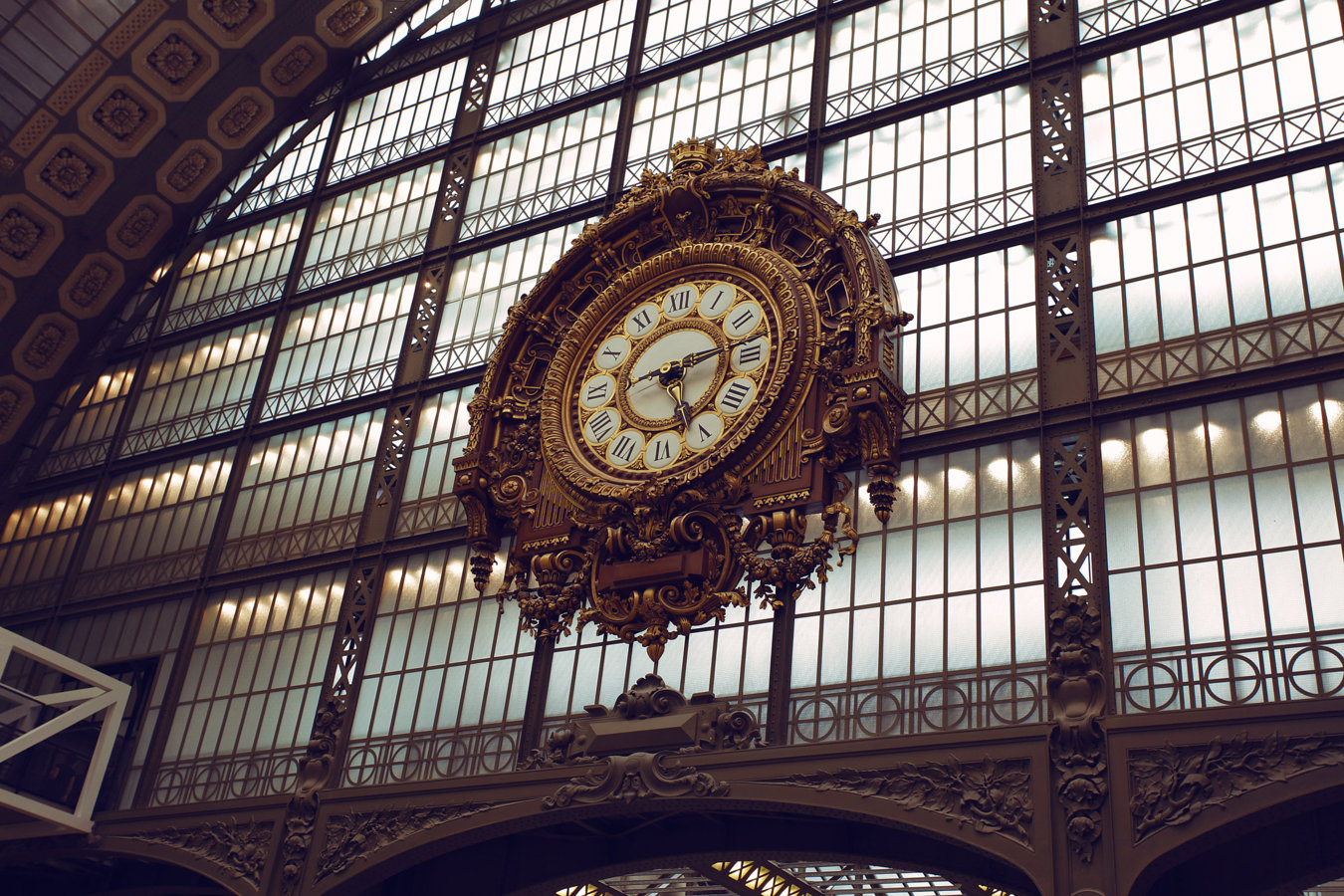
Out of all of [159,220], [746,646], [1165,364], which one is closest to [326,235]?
[159,220]

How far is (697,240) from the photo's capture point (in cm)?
2283

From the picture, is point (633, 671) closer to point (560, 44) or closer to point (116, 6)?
point (560, 44)

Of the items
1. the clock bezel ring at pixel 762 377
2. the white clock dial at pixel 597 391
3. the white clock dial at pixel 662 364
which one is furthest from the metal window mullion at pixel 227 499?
the white clock dial at pixel 662 364

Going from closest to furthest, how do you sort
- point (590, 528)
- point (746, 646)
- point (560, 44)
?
point (746, 646)
point (590, 528)
point (560, 44)

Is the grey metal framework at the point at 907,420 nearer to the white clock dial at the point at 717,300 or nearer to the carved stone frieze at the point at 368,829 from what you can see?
the carved stone frieze at the point at 368,829

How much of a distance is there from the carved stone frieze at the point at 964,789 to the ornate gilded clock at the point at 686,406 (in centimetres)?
331

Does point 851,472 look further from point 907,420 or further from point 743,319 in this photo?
point 743,319

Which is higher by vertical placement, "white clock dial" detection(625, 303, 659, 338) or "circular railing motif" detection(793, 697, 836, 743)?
"white clock dial" detection(625, 303, 659, 338)

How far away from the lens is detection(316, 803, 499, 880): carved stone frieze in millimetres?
19672

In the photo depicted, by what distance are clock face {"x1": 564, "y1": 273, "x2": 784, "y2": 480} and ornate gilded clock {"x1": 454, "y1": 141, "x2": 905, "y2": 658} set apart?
0.11 ft

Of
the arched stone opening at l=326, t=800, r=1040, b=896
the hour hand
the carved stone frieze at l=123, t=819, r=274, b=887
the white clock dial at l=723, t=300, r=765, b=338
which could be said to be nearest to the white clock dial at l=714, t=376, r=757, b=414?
the hour hand

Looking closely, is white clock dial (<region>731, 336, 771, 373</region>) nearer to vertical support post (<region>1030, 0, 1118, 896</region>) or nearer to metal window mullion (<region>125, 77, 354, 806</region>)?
vertical support post (<region>1030, 0, 1118, 896</region>)

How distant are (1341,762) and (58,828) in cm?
1949

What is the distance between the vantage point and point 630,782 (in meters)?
18.2
